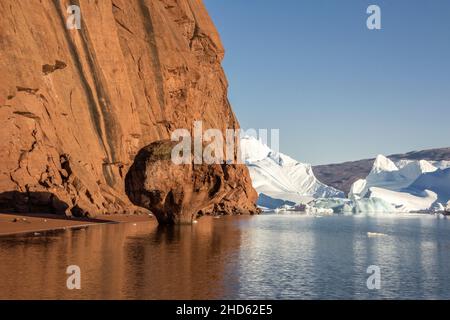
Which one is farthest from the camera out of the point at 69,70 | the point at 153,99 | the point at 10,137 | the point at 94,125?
the point at 153,99

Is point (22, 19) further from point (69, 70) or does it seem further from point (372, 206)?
point (372, 206)

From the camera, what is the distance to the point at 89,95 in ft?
213

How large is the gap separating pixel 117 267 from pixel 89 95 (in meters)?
48.6

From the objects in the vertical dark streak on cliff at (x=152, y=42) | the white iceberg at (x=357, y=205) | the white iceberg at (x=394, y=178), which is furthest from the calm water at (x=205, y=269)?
the white iceberg at (x=394, y=178)

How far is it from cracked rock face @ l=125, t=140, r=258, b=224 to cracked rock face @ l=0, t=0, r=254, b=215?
7.01m

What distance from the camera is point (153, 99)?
82938mm

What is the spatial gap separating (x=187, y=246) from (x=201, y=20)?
286ft

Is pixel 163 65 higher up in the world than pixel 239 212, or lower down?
higher up

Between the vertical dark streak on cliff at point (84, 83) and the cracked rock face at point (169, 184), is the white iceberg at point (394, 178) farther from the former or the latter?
the cracked rock face at point (169, 184)

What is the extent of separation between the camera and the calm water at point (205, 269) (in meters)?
15.3

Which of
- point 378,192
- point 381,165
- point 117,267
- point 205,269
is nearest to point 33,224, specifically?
point 117,267

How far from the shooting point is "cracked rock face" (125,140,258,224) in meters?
44.4

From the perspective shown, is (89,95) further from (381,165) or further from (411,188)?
(381,165)
